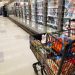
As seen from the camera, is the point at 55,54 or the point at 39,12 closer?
the point at 55,54

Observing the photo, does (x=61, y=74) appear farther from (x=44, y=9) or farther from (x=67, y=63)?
(x=44, y=9)

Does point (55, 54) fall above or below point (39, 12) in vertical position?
below

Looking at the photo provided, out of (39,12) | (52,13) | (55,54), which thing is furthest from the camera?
(39,12)

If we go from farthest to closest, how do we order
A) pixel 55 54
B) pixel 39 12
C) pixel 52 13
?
pixel 39 12, pixel 52 13, pixel 55 54

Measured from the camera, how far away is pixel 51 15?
534 cm

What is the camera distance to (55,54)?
162 cm

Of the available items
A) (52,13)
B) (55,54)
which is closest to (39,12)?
(52,13)

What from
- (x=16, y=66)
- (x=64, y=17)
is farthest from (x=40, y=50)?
(x=64, y=17)

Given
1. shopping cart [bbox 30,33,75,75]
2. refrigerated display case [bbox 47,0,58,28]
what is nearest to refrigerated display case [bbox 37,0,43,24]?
refrigerated display case [bbox 47,0,58,28]

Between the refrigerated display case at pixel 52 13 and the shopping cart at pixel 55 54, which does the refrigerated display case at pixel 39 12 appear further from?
the shopping cart at pixel 55 54

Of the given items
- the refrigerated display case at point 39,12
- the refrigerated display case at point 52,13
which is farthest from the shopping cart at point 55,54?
the refrigerated display case at point 39,12

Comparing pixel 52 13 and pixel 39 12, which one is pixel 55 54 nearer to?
pixel 52 13

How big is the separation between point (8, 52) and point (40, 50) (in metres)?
1.75

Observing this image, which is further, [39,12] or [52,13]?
[39,12]
